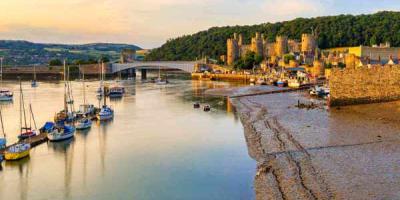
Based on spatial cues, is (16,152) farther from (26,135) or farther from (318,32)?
(318,32)

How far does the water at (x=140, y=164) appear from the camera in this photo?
13.6 m

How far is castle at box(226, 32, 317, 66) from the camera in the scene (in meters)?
80.5

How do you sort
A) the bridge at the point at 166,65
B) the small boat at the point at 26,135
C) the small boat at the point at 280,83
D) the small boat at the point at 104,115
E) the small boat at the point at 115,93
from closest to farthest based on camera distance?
the small boat at the point at 26,135 < the small boat at the point at 104,115 < the small boat at the point at 115,93 < the small boat at the point at 280,83 < the bridge at the point at 166,65

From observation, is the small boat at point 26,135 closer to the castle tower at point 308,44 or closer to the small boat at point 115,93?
the small boat at point 115,93

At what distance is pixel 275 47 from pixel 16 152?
7422 cm

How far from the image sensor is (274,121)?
936 inches

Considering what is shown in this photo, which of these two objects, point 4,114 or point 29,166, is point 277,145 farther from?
point 4,114

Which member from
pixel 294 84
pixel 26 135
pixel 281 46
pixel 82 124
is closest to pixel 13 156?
pixel 26 135

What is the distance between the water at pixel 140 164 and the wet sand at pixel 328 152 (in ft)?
2.44

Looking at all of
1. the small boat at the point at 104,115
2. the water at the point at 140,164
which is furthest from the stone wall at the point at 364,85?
the small boat at the point at 104,115

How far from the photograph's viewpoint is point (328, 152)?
15812 millimetres

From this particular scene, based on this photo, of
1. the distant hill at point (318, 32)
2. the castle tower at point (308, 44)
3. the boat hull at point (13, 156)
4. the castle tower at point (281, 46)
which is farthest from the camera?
the distant hill at point (318, 32)

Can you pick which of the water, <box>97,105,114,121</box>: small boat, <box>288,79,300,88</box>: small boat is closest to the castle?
<box>288,79,300,88</box>: small boat

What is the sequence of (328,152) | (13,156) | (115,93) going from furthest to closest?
(115,93) → (13,156) → (328,152)
